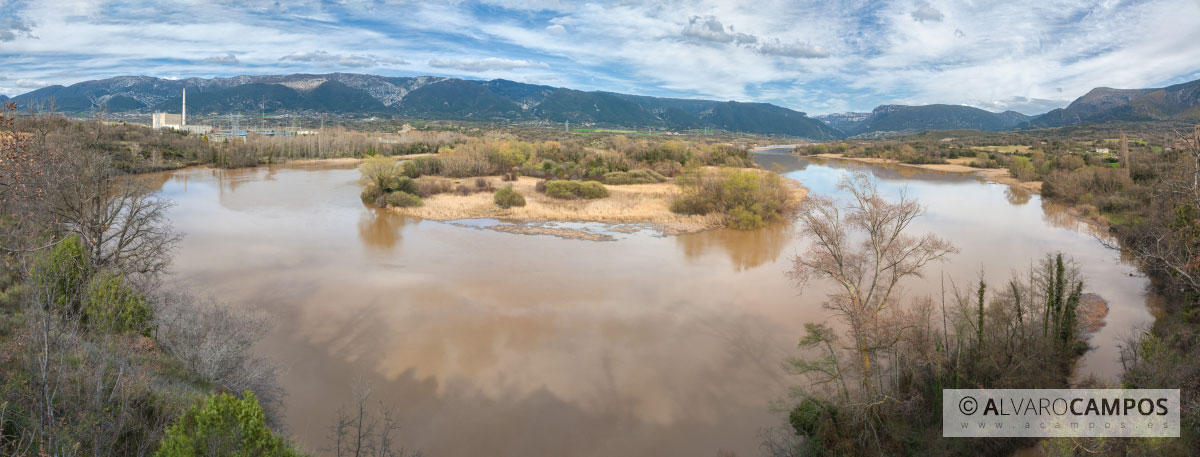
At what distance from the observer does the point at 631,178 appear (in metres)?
50.8

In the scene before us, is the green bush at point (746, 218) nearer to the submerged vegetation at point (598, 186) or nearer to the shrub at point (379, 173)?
the submerged vegetation at point (598, 186)

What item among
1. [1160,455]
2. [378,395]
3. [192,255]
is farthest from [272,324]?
[1160,455]

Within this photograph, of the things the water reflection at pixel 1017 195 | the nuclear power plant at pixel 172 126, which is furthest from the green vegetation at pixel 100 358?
the nuclear power plant at pixel 172 126

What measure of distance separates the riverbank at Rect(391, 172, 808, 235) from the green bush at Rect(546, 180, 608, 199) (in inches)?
26.7

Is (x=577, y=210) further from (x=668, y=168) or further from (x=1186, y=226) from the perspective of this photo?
(x=1186, y=226)

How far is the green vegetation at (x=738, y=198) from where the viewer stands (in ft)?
103

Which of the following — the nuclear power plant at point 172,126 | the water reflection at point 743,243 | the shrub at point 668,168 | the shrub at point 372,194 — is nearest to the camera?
the water reflection at point 743,243

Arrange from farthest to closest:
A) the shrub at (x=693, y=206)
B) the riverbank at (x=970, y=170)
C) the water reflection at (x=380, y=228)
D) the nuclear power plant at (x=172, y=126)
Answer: the nuclear power plant at (x=172, y=126)
the riverbank at (x=970, y=170)
the shrub at (x=693, y=206)
the water reflection at (x=380, y=228)

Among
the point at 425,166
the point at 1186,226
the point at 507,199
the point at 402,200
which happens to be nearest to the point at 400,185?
the point at 402,200

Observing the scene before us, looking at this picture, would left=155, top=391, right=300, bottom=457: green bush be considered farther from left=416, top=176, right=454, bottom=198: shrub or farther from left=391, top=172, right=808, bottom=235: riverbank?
left=416, top=176, right=454, bottom=198: shrub

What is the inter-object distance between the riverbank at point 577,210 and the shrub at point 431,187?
1070 mm

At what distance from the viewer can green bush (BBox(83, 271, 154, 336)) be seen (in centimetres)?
1037

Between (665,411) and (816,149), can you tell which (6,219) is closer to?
(665,411)

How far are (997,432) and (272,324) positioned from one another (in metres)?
16.9
